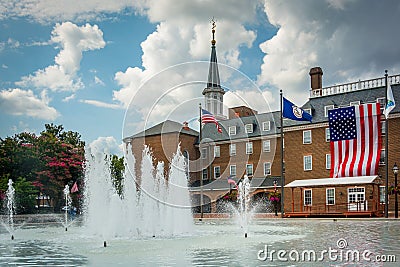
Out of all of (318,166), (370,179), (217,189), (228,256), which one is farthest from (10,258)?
(217,189)

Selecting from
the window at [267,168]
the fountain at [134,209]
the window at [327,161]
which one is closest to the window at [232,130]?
the window at [267,168]

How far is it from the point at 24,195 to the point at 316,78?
1258 inches

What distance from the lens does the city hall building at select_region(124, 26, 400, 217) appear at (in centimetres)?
4128

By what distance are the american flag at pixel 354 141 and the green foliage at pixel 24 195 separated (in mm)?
27032

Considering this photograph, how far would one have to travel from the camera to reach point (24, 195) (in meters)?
43.6

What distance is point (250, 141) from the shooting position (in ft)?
182

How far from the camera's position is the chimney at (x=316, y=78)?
51.1 metres

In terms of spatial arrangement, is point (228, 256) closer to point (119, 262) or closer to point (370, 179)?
point (119, 262)

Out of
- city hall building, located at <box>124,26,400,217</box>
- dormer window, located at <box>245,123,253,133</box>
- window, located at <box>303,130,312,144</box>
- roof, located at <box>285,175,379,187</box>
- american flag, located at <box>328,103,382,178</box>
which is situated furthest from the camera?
dormer window, located at <box>245,123,253,133</box>

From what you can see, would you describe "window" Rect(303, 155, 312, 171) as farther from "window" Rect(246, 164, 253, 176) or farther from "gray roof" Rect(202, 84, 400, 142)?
"window" Rect(246, 164, 253, 176)

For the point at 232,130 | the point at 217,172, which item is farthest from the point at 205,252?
the point at 232,130

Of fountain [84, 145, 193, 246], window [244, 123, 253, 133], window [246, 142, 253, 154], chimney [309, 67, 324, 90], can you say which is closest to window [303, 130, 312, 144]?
chimney [309, 67, 324, 90]

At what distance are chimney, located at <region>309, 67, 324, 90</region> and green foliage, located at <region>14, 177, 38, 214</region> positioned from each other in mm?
30300

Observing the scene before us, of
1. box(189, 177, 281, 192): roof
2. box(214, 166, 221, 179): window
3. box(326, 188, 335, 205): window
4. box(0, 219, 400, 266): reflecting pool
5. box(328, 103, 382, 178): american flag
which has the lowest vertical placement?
box(0, 219, 400, 266): reflecting pool
